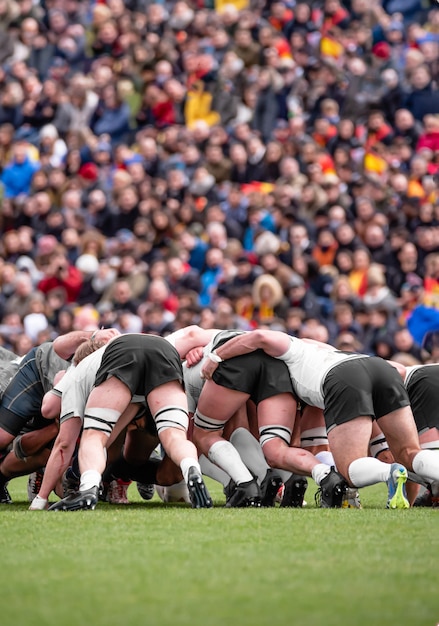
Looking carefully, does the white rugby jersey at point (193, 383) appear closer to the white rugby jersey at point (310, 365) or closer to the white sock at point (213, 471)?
the white sock at point (213, 471)

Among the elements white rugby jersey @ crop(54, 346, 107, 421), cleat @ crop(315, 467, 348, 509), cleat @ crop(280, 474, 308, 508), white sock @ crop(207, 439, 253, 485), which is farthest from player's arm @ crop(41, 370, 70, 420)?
cleat @ crop(315, 467, 348, 509)

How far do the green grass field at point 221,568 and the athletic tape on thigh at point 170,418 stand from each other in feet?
2.30

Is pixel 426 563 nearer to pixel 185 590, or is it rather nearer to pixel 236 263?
pixel 185 590

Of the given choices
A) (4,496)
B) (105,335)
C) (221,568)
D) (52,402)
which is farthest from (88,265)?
(221,568)

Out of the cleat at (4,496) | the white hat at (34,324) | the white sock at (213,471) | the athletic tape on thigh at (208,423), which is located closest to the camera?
the athletic tape on thigh at (208,423)

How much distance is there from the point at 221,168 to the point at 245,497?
1071 cm

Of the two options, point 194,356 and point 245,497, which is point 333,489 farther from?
point 194,356

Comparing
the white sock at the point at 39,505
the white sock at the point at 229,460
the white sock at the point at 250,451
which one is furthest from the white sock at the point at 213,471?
the white sock at the point at 39,505

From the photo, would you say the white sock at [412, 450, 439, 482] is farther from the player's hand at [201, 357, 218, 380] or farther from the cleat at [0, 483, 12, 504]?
the cleat at [0, 483, 12, 504]

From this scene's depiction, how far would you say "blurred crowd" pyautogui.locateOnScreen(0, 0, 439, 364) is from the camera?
603 inches

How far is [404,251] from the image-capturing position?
15641 mm

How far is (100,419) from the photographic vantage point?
7.71 metres

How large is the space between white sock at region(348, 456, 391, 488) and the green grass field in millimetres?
202

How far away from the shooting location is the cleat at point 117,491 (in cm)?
893
